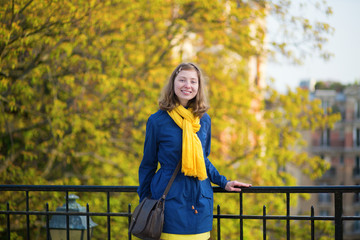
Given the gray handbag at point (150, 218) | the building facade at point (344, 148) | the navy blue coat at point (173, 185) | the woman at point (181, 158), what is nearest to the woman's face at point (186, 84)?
the woman at point (181, 158)

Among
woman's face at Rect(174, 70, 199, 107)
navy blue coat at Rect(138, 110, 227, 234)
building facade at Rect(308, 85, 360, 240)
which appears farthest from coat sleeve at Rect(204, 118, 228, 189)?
building facade at Rect(308, 85, 360, 240)

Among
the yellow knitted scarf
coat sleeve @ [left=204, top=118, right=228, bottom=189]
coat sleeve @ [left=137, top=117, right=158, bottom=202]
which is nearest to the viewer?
the yellow knitted scarf

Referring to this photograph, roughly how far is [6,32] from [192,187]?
3.73 m

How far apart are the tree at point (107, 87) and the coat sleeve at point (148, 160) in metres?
3.40

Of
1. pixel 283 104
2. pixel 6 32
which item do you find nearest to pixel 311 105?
pixel 283 104

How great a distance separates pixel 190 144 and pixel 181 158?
12cm

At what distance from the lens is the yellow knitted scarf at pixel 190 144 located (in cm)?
253

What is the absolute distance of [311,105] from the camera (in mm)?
9906

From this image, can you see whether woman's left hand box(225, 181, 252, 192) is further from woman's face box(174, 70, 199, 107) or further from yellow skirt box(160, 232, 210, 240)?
woman's face box(174, 70, 199, 107)

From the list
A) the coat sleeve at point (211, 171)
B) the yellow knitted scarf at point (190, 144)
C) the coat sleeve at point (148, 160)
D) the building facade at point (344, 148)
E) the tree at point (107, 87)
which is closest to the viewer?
the yellow knitted scarf at point (190, 144)

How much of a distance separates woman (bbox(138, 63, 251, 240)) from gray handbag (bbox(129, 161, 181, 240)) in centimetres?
4

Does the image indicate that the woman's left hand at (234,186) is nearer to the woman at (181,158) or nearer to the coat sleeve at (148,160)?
the woman at (181,158)

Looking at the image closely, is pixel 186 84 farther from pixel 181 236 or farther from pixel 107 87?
pixel 107 87

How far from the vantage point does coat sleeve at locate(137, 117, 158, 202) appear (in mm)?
2658
